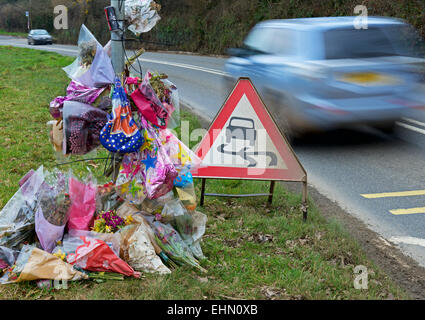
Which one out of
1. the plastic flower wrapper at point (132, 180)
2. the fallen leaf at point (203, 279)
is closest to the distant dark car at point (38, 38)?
the plastic flower wrapper at point (132, 180)

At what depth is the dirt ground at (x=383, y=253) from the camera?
160 inches

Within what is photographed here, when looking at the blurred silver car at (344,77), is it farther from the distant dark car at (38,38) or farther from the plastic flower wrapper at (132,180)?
the distant dark car at (38,38)

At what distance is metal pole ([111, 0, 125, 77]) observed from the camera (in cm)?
425

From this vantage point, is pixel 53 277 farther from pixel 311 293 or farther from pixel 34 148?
pixel 34 148

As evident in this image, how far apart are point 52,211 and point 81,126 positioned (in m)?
0.70

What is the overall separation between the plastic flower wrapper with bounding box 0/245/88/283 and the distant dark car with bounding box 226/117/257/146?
214cm

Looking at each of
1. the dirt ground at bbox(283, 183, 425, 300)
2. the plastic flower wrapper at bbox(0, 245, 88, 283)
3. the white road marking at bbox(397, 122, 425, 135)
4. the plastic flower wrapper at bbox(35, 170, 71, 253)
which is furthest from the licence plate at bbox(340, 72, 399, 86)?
the plastic flower wrapper at bbox(0, 245, 88, 283)

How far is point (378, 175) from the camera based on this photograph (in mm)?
6758

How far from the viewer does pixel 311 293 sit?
373cm

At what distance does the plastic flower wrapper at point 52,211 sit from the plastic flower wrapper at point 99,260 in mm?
213

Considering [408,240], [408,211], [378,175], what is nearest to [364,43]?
[378,175]

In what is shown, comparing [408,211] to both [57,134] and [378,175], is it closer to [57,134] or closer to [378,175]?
[378,175]

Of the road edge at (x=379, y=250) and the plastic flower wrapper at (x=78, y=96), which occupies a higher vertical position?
the plastic flower wrapper at (x=78, y=96)
